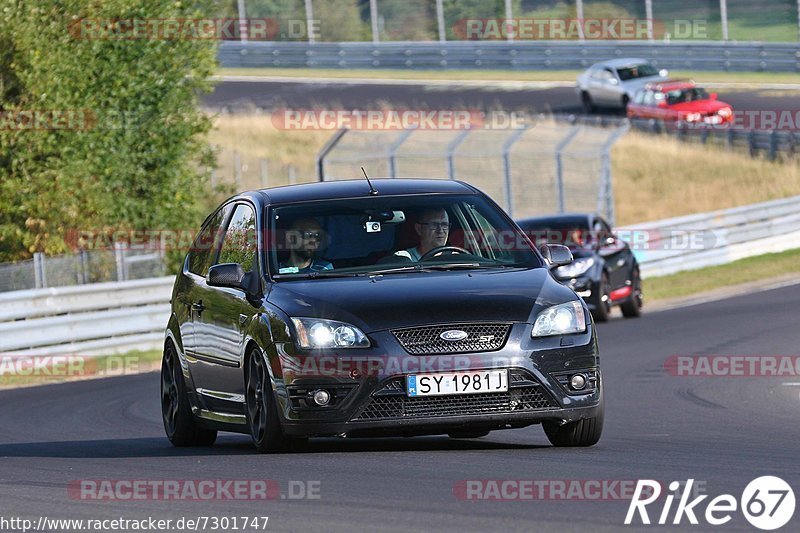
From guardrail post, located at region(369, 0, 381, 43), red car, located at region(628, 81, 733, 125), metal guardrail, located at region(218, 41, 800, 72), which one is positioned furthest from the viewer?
guardrail post, located at region(369, 0, 381, 43)

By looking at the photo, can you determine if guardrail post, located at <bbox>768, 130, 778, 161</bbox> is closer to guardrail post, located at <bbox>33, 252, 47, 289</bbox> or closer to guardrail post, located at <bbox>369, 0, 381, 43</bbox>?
guardrail post, located at <bbox>369, 0, 381, 43</bbox>

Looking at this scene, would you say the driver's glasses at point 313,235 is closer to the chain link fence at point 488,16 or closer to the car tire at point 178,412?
the car tire at point 178,412

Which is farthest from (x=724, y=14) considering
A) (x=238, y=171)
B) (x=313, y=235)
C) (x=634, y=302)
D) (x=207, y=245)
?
(x=313, y=235)

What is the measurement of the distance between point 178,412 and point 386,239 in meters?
2.17

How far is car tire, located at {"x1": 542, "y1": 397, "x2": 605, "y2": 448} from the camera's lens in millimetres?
9531

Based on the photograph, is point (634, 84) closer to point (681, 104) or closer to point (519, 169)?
point (681, 104)

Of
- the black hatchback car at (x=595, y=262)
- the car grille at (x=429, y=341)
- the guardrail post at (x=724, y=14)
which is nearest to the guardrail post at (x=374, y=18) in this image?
the guardrail post at (x=724, y=14)

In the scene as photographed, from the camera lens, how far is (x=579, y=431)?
9570mm

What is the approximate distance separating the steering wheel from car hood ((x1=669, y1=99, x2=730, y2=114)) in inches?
1483

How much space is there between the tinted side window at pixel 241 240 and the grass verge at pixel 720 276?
705 inches

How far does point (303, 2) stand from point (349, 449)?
161 ft

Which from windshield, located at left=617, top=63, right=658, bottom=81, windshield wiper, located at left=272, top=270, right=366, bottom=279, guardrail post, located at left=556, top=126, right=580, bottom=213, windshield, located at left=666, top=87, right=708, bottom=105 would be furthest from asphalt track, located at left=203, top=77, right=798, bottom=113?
windshield wiper, located at left=272, top=270, right=366, bottom=279

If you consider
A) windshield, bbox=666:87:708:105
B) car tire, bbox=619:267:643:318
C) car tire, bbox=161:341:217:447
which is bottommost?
windshield, bbox=666:87:708:105

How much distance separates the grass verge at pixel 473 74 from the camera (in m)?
52.2
